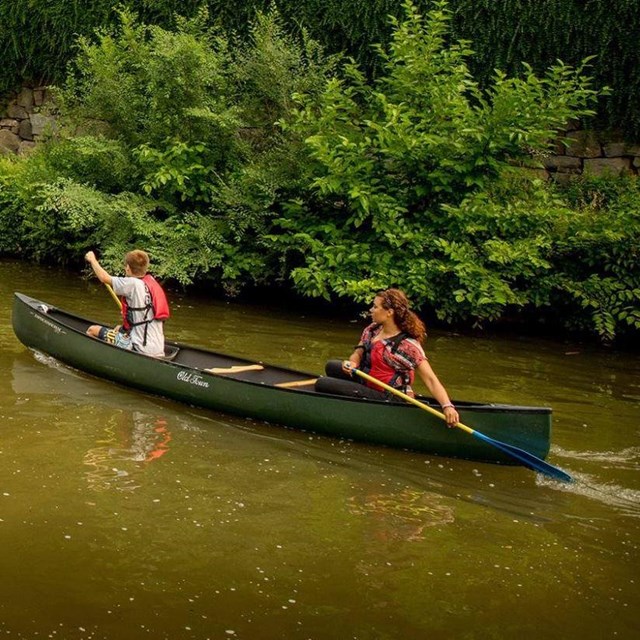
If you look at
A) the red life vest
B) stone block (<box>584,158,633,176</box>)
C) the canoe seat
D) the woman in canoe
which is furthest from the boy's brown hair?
stone block (<box>584,158,633,176</box>)

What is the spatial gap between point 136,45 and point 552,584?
11.4 m

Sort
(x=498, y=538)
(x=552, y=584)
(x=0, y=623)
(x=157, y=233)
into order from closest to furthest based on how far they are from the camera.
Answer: (x=0, y=623), (x=552, y=584), (x=498, y=538), (x=157, y=233)

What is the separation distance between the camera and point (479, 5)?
14617mm

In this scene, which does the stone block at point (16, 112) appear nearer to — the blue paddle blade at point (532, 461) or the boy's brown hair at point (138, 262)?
the boy's brown hair at point (138, 262)

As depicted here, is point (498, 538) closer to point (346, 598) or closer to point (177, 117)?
point (346, 598)

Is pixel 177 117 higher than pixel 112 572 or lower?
higher

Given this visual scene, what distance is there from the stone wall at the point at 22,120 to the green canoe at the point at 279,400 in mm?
9369

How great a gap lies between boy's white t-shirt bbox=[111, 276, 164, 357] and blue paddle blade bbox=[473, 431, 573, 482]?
11.5ft

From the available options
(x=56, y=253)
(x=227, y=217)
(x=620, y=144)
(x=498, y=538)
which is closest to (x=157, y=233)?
(x=227, y=217)

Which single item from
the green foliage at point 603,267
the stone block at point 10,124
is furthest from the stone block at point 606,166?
the stone block at point 10,124

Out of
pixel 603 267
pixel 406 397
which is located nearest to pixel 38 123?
pixel 603 267

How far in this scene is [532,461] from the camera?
300 inches

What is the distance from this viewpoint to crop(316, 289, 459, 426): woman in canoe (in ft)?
26.4

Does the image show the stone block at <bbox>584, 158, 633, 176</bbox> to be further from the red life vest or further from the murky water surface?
the red life vest
